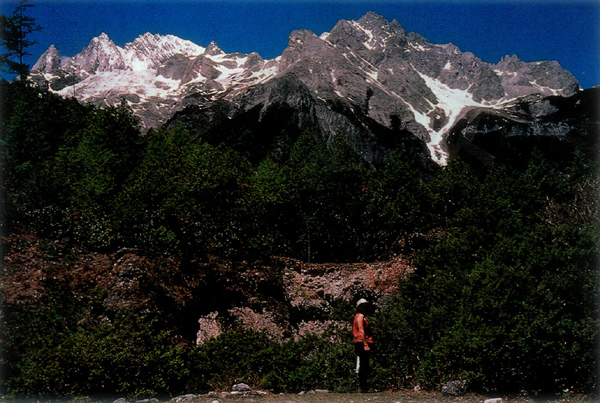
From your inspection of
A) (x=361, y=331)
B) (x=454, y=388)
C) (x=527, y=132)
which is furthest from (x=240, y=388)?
(x=527, y=132)

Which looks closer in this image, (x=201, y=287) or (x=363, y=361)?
(x=363, y=361)

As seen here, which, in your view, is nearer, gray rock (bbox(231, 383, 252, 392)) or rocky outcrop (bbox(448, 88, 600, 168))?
gray rock (bbox(231, 383, 252, 392))

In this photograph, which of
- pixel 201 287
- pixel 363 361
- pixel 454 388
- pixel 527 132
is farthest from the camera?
pixel 527 132

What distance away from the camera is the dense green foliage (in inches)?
452

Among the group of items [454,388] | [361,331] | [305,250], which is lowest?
[454,388]

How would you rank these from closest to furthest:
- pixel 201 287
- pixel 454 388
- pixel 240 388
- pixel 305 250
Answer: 1. pixel 454 388
2. pixel 240 388
3. pixel 201 287
4. pixel 305 250

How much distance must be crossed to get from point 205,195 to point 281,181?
13362 mm

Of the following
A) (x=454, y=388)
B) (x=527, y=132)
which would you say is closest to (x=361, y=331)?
(x=454, y=388)

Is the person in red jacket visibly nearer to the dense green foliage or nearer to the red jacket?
the red jacket

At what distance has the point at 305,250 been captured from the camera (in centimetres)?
3566

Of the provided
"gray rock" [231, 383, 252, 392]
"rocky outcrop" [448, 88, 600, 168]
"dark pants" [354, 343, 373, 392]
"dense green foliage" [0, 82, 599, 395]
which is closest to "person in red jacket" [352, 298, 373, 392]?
"dark pants" [354, 343, 373, 392]

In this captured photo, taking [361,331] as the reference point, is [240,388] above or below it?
below

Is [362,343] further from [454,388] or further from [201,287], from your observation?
[201,287]

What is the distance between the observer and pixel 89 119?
40.8m
